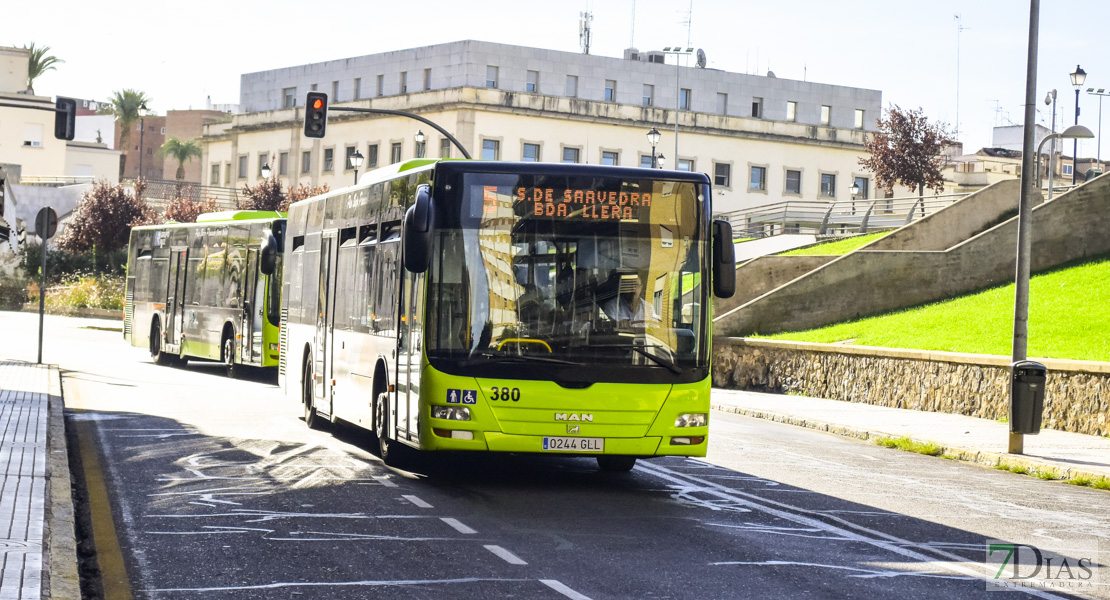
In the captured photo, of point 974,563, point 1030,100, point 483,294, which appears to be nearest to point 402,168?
point 483,294

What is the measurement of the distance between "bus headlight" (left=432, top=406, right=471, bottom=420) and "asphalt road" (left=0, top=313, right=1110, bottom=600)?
691mm

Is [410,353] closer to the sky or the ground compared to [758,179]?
closer to the ground

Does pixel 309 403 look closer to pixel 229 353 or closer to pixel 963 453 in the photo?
pixel 963 453

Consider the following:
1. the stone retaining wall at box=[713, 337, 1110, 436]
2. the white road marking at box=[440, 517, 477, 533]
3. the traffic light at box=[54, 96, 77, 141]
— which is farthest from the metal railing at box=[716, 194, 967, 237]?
the white road marking at box=[440, 517, 477, 533]

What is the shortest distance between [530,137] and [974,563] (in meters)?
67.4

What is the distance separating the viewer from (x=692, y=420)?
12492 mm

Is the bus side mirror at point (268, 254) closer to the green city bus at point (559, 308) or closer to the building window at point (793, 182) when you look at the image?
the green city bus at point (559, 308)

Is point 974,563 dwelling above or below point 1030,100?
below

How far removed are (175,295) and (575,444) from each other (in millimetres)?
21044

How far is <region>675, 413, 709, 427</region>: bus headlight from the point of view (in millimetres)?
12430

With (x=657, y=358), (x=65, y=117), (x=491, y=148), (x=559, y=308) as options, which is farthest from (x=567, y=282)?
(x=491, y=148)

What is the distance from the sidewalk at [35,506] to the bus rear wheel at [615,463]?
5.17 m

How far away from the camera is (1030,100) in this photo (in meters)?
18.4

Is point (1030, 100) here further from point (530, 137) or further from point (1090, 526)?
point (530, 137)
